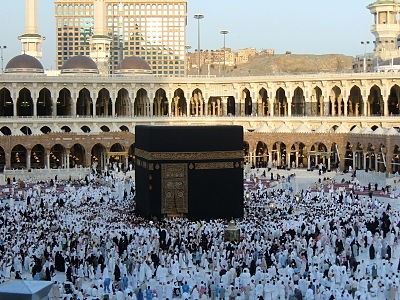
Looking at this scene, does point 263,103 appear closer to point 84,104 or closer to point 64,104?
point 84,104

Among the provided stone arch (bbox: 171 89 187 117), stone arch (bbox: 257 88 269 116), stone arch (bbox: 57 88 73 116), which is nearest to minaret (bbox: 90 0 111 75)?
stone arch (bbox: 57 88 73 116)

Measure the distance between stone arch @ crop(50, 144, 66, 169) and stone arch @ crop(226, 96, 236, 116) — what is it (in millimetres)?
11392

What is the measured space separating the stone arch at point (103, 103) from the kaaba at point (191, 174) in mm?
23924

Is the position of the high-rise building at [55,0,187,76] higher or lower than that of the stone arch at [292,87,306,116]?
higher

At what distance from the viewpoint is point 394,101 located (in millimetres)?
40344

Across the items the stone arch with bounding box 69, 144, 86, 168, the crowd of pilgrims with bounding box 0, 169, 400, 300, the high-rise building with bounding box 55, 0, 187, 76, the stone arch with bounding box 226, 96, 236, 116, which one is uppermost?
the high-rise building with bounding box 55, 0, 187, 76

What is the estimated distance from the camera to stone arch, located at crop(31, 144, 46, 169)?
3822 cm

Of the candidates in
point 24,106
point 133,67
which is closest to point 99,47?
point 133,67

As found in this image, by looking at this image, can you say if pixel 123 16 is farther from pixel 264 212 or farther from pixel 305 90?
pixel 264 212

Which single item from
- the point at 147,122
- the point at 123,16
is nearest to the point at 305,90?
the point at 147,122

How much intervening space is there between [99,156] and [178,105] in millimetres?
8997

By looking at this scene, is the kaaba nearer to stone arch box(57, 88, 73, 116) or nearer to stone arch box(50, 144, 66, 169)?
stone arch box(50, 144, 66, 169)

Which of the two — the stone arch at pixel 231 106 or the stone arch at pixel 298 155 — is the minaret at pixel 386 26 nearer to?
the stone arch at pixel 231 106

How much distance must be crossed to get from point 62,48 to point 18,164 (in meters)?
46.2
